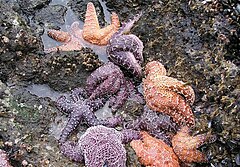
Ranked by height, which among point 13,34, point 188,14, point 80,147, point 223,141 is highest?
point 188,14

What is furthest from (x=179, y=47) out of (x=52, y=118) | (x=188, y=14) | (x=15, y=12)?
(x=15, y=12)

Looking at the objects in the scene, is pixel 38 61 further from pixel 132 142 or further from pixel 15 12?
pixel 132 142

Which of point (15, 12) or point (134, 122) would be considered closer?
point (134, 122)

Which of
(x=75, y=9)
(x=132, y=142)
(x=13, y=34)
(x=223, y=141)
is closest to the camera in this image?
(x=223, y=141)

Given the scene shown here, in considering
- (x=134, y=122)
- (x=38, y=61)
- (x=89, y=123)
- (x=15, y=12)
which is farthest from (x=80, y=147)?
(x=15, y=12)

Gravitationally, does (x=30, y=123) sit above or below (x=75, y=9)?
below

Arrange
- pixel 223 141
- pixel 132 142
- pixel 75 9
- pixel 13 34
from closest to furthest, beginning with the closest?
pixel 223 141 < pixel 132 142 < pixel 13 34 < pixel 75 9
